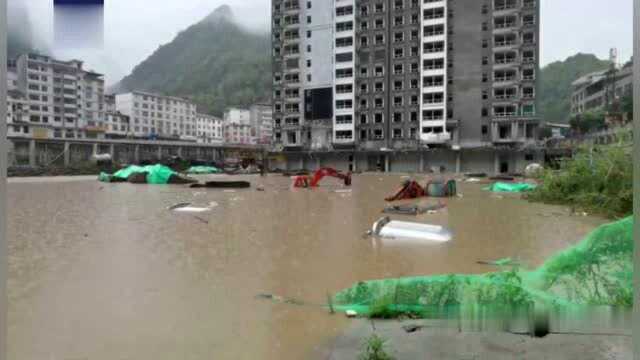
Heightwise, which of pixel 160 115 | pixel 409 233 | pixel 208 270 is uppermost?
pixel 160 115

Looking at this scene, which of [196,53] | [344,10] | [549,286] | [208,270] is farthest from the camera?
[344,10]

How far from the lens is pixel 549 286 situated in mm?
3988

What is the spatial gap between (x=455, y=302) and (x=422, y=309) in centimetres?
27

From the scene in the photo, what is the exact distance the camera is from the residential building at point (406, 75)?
56.2 metres

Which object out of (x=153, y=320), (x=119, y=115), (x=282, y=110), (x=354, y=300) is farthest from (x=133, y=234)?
(x=119, y=115)

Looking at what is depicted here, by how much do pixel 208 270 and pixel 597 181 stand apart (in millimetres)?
10650

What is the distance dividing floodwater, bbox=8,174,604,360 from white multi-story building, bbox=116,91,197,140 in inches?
3242

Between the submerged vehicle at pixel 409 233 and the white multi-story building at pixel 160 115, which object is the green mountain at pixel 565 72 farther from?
the white multi-story building at pixel 160 115

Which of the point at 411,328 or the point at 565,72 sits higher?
the point at 565,72

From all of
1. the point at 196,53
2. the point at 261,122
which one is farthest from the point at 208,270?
the point at 261,122

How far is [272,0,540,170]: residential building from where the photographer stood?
184 feet

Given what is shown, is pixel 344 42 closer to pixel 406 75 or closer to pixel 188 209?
pixel 406 75

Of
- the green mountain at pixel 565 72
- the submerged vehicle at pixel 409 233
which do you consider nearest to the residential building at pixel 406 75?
the green mountain at pixel 565 72

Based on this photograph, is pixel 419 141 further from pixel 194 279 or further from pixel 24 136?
pixel 194 279
